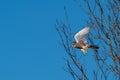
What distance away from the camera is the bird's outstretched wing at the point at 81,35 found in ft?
59.9

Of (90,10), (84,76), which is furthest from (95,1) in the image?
(84,76)

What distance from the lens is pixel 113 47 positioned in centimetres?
1786

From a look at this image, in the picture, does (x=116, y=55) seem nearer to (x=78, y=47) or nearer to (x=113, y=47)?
(x=113, y=47)

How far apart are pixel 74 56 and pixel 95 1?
41.7 inches

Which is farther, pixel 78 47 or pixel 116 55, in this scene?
pixel 78 47

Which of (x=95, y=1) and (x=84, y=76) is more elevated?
(x=95, y=1)

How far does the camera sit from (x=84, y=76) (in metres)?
17.9

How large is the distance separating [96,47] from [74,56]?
1.40 ft

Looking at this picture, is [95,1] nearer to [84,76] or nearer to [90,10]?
[90,10]

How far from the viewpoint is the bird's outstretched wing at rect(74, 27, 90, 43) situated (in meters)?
18.3

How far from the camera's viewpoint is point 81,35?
731 inches

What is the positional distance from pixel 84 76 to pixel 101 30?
87 cm

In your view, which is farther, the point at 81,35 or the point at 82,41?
the point at 82,41

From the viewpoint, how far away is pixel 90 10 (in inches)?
716
